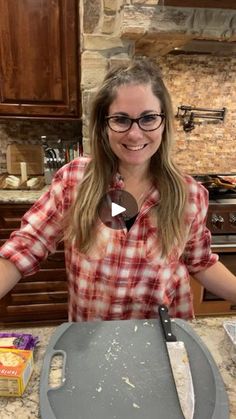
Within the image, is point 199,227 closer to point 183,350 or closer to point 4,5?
point 183,350

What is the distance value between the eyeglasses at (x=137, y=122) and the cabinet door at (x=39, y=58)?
53.6 inches

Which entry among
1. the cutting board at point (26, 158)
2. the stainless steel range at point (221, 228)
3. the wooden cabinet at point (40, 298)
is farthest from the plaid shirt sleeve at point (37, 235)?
the cutting board at point (26, 158)

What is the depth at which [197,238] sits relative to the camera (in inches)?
39.3

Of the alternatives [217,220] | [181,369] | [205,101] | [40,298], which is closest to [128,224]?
[181,369]

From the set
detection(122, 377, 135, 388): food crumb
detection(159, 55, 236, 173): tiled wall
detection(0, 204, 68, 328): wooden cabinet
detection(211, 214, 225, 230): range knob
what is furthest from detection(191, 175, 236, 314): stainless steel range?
detection(122, 377, 135, 388): food crumb

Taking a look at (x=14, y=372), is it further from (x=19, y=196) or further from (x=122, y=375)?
(x=19, y=196)

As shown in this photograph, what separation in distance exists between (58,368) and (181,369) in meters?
0.25

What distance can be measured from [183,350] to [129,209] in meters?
0.42

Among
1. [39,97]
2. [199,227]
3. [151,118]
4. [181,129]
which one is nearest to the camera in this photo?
[151,118]

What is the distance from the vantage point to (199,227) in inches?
39.1

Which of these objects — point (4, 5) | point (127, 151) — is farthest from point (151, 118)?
point (4, 5)

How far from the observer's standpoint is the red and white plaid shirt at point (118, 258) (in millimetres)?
923

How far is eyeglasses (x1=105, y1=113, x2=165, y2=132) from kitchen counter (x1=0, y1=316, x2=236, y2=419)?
1.79 ft

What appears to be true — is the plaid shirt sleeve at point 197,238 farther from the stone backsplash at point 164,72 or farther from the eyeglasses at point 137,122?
the stone backsplash at point 164,72
